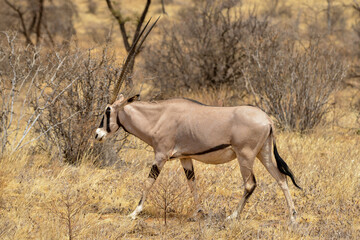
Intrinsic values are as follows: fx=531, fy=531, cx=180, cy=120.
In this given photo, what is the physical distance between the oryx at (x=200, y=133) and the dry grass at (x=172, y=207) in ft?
1.00

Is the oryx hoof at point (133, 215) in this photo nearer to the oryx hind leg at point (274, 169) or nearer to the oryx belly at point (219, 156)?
the oryx belly at point (219, 156)

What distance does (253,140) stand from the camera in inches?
199

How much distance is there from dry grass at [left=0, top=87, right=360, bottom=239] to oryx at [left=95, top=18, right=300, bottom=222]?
0.31m

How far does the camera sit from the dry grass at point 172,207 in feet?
15.8

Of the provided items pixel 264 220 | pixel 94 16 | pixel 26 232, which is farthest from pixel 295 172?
pixel 94 16

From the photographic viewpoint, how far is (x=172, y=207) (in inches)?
218

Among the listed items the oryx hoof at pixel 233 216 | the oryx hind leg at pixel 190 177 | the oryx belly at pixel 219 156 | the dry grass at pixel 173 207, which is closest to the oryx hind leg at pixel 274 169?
the dry grass at pixel 173 207

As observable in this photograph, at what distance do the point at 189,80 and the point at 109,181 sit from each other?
6.84 metres

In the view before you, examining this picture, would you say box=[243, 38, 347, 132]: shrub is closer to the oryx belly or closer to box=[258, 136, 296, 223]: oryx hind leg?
box=[258, 136, 296, 223]: oryx hind leg

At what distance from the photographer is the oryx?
16.7ft

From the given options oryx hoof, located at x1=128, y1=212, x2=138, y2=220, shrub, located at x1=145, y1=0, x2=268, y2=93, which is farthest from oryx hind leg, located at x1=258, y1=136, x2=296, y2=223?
shrub, located at x1=145, y1=0, x2=268, y2=93

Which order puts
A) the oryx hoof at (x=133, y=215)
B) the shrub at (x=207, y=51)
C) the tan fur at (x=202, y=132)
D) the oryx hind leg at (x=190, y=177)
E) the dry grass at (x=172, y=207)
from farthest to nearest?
the shrub at (x=207, y=51) → the oryx hind leg at (x=190, y=177) → the oryx hoof at (x=133, y=215) → the tan fur at (x=202, y=132) → the dry grass at (x=172, y=207)

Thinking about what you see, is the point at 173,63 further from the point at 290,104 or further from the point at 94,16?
the point at 94,16

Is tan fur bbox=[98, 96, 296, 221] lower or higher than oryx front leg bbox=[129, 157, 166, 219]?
higher
